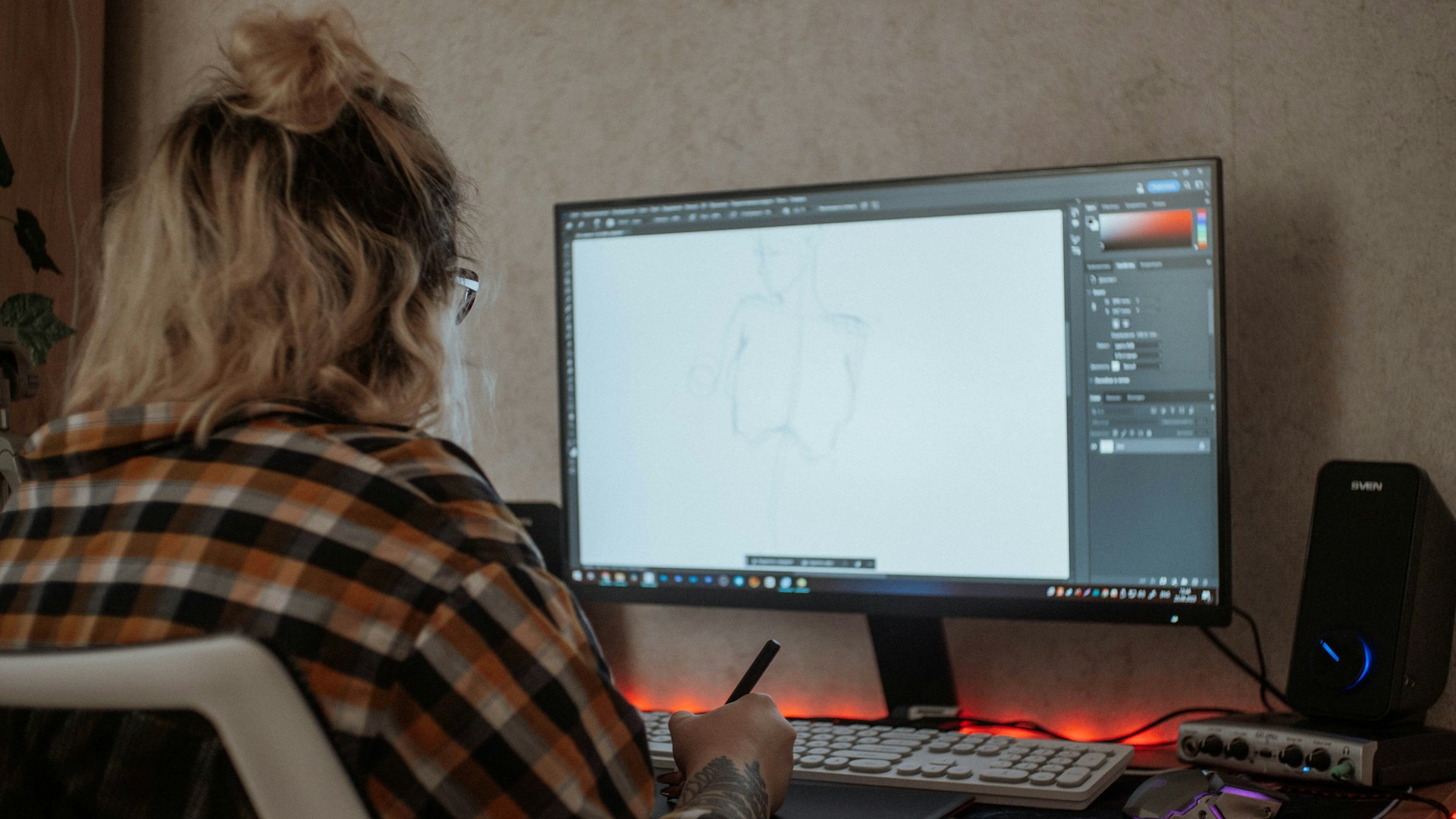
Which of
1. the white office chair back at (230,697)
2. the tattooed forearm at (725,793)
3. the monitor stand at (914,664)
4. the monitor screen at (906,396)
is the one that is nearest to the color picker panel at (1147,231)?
the monitor screen at (906,396)

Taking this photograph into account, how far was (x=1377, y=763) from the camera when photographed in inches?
36.7

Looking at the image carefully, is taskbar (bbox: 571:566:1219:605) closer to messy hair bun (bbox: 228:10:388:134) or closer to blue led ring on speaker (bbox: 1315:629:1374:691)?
blue led ring on speaker (bbox: 1315:629:1374:691)

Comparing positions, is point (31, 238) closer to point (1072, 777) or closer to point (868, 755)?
point (868, 755)

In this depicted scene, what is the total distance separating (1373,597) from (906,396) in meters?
0.44

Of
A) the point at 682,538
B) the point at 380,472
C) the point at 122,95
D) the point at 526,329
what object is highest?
the point at 122,95

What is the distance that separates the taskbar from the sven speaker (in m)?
0.09

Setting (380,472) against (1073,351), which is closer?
(380,472)

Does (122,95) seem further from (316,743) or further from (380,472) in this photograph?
(316,743)

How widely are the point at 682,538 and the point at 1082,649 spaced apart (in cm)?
44

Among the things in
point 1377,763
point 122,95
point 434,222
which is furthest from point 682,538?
point 122,95

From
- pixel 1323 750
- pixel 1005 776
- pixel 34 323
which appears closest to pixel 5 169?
pixel 34 323

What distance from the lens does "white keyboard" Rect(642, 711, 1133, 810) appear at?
3.00 ft

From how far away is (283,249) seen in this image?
0.72 m

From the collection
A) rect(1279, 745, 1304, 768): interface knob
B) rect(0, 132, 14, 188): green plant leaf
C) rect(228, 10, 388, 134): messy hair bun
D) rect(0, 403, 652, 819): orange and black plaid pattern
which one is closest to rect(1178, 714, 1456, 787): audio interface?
rect(1279, 745, 1304, 768): interface knob
